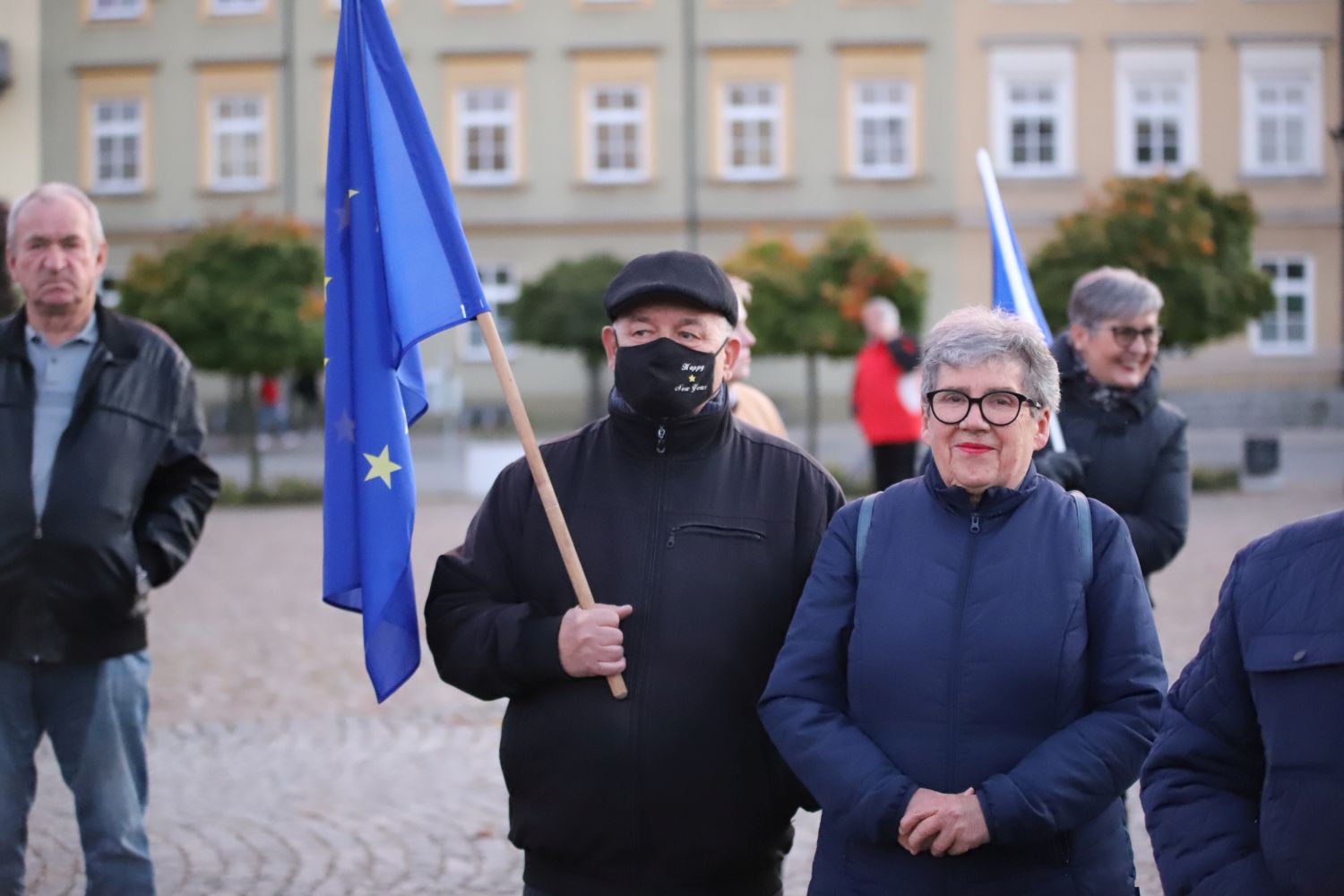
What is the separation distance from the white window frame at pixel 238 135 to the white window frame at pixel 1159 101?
1875cm

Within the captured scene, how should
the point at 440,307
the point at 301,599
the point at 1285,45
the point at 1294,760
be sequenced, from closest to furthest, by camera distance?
1. the point at 1294,760
2. the point at 440,307
3. the point at 301,599
4. the point at 1285,45

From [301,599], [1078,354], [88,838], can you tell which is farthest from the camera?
[301,599]

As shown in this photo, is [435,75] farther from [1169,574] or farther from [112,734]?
[112,734]

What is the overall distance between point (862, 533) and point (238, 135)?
3687 cm

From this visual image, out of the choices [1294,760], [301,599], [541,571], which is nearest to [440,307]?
[541,571]

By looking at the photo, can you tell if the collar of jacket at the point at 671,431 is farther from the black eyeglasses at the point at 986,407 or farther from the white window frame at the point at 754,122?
the white window frame at the point at 754,122

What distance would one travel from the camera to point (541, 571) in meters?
3.53

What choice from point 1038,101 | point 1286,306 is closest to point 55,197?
point 1038,101

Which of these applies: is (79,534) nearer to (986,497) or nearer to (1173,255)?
(986,497)

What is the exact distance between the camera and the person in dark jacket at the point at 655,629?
3.35m

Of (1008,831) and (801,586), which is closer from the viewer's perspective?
(1008,831)

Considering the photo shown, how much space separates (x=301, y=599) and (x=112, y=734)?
8.72 m

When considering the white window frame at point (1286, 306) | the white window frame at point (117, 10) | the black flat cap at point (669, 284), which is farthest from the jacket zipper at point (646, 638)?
the white window frame at point (117, 10)

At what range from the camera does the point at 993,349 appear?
10.4ft
